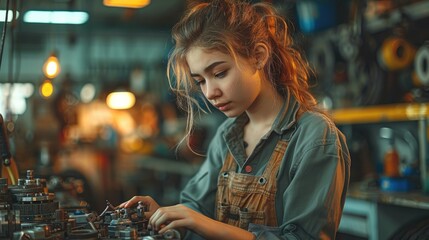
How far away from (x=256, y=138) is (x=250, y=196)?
0.21 metres

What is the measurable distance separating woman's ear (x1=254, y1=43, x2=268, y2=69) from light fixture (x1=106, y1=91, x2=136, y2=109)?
640cm

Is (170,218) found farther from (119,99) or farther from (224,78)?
(119,99)

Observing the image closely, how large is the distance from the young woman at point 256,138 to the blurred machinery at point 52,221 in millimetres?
96

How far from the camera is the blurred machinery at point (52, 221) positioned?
4.52 ft

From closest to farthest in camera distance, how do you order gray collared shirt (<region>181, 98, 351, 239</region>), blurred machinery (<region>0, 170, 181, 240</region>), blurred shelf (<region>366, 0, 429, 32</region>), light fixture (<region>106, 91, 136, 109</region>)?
1. blurred machinery (<region>0, 170, 181, 240</region>)
2. gray collared shirt (<region>181, 98, 351, 239</region>)
3. blurred shelf (<region>366, 0, 429, 32</region>)
4. light fixture (<region>106, 91, 136, 109</region>)

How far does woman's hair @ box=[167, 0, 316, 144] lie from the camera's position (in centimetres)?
184

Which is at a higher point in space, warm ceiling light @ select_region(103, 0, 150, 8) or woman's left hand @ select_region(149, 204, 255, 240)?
warm ceiling light @ select_region(103, 0, 150, 8)

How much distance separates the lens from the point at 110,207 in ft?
5.55

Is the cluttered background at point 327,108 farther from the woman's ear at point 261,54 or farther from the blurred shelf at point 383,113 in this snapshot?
the woman's ear at point 261,54

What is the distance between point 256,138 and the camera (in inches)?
78.6

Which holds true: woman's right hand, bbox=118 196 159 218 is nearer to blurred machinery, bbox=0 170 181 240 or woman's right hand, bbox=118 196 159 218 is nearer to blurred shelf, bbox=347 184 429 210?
blurred machinery, bbox=0 170 181 240

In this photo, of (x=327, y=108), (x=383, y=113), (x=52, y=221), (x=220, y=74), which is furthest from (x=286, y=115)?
(x=327, y=108)

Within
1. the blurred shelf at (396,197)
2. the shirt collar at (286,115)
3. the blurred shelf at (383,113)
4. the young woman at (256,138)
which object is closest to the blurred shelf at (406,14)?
the blurred shelf at (383,113)

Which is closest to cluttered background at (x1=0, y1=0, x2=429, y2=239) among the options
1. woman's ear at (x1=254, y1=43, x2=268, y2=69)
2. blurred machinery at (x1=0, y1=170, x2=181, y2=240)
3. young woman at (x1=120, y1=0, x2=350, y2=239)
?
blurred machinery at (x1=0, y1=170, x2=181, y2=240)
